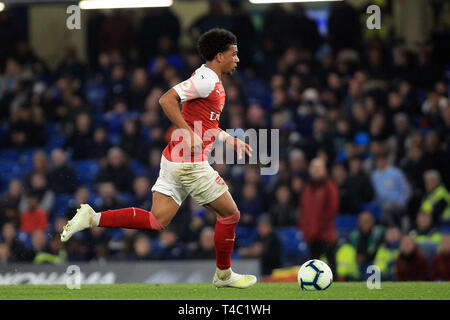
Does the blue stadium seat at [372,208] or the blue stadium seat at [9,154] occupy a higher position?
the blue stadium seat at [9,154]

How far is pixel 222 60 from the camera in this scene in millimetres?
7234

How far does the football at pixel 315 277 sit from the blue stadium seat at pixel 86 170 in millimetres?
7366

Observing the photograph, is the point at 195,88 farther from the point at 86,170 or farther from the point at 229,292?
the point at 86,170

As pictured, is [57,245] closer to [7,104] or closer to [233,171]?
[233,171]

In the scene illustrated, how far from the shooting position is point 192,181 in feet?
23.3

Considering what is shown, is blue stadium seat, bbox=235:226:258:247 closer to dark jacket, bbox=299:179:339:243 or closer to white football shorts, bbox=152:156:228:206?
dark jacket, bbox=299:179:339:243

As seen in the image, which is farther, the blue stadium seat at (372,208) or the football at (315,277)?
the blue stadium seat at (372,208)

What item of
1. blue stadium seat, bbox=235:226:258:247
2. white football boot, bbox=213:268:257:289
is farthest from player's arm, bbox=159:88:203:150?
blue stadium seat, bbox=235:226:258:247

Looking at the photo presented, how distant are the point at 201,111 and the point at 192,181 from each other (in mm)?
548

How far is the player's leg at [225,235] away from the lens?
23.5ft

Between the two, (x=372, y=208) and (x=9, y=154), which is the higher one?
(x=9, y=154)

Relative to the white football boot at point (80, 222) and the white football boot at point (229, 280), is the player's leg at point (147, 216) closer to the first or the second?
the white football boot at point (80, 222)

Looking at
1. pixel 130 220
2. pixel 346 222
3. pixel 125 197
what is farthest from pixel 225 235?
pixel 125 197

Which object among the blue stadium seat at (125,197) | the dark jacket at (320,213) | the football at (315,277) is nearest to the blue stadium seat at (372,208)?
the dark jacket at (320,213)
